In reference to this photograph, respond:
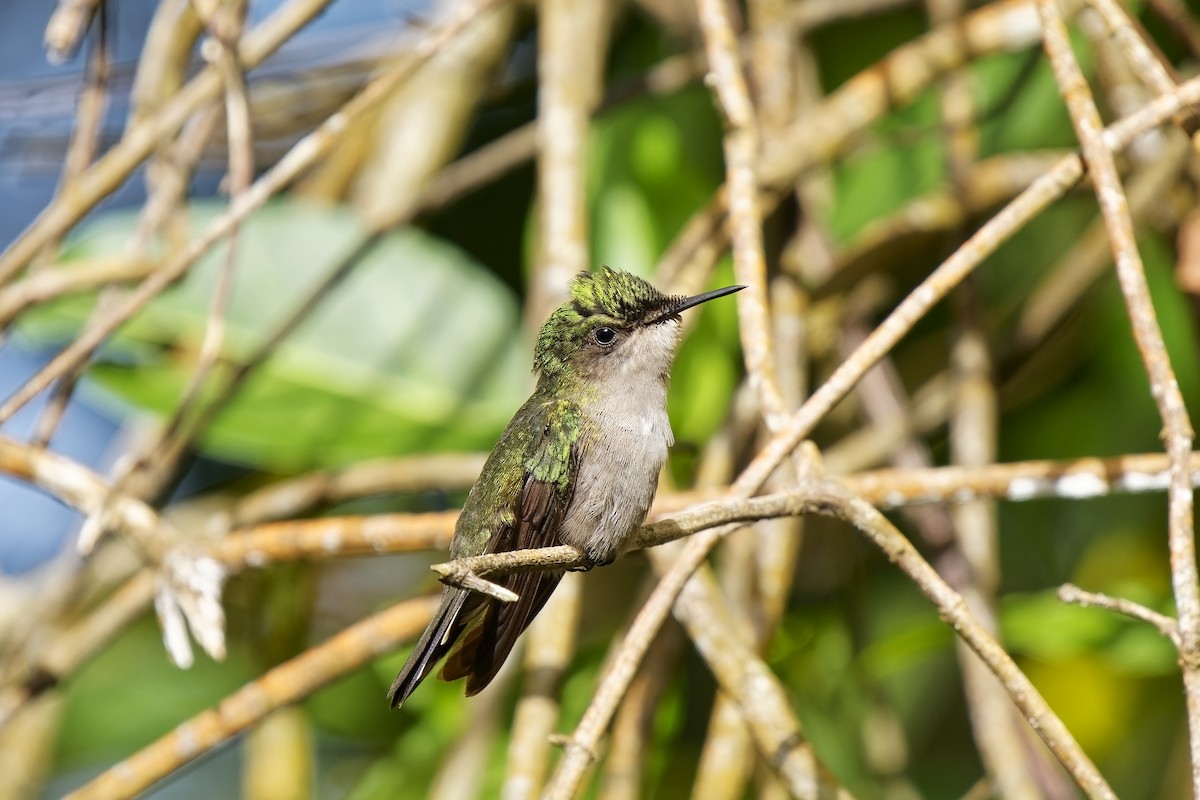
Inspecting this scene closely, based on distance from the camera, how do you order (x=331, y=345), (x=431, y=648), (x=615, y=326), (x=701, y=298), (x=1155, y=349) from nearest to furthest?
(x=1155, y=349) < (x=431, y=648) < (x=701, y=298) < (x=615, y=326) < (x=331, y=345)

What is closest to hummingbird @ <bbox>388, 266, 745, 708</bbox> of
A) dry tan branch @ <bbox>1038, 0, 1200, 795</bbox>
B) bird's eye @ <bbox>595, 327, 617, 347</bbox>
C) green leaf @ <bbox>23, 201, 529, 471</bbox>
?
bird's eye @ <bbox>595, 327, 617, 347</bbox>

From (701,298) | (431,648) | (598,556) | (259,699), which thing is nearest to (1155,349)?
(701,298)

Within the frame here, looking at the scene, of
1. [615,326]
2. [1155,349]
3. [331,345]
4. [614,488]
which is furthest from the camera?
[331,345]

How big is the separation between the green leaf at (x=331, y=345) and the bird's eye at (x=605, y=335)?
900 mm

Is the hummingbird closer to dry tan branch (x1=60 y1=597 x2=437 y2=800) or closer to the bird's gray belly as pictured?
the bird's gray belly

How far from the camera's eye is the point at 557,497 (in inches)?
79.9

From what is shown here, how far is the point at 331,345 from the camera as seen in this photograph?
3.17 meters

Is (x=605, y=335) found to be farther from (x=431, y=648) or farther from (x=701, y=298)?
(x=431, y=648)

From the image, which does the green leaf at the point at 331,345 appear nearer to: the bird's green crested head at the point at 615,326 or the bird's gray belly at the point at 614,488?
the bird's green crested head at the point at 615,326

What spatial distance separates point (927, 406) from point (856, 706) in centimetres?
78

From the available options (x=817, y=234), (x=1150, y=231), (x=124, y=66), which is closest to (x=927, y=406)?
(x=817, y=234)

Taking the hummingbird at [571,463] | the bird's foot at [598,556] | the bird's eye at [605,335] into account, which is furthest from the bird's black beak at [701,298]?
the bird's foot at [598,556]

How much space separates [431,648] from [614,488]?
359 millimetres

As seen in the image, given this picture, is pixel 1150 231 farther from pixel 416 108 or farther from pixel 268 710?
pixel 268 710
